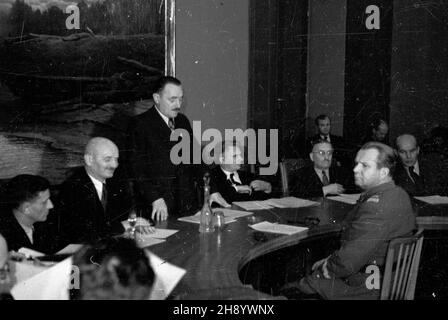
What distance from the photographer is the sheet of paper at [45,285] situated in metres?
2.19

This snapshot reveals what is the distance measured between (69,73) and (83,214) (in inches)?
62.2

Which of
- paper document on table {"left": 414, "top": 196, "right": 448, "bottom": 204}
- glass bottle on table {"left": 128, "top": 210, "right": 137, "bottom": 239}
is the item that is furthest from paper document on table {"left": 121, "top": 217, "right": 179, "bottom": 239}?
paper document on table {"left": 414, "top": 196, "right": 448, "bottom": 204}

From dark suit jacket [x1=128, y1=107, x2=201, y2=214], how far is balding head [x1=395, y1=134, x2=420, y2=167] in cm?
171

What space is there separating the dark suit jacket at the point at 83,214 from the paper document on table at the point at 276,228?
77 cm

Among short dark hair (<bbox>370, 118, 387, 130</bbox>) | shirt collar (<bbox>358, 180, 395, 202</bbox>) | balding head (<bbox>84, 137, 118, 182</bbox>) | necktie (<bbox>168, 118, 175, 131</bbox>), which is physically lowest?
shirt collar (<bbox>358, 180, 395, 202</bbox>)

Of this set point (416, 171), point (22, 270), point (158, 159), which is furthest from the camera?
point (416, 171)

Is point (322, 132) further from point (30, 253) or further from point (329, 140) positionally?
point (30, 253)

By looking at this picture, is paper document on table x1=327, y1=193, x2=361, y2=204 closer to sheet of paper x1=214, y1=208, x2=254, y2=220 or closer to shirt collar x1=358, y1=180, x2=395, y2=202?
sheet of paper x1=214, y1=208, x2=254, y2=220

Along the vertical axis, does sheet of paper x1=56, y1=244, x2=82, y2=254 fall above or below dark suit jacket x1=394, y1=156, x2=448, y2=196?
below

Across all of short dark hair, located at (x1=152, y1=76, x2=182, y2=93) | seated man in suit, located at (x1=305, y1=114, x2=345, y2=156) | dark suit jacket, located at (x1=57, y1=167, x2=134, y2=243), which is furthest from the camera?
seated man in suit, located at (x1=305, y1=114, x2=345, y2=156)

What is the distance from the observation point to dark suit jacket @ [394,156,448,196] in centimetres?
467

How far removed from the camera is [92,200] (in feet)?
11.2

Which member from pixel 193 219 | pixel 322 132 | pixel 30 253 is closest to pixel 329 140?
pixel 322 132
